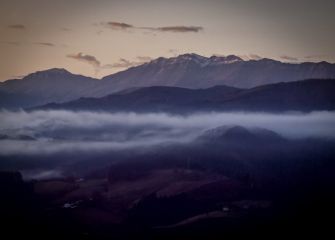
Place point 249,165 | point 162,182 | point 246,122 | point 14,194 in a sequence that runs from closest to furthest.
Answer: point 14,194 → point 162,182 → point 249,165 → point 246,122

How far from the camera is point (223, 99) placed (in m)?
164

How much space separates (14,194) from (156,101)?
99.2 m

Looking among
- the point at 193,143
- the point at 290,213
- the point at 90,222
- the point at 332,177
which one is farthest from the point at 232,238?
the point at 193,143

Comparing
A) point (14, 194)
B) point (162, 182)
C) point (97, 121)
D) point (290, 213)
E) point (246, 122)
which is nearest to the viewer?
point (290, 213)

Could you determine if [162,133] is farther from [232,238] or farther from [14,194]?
[232,238]

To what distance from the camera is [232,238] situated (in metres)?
52.0

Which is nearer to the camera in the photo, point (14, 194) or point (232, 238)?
point (232, 238)

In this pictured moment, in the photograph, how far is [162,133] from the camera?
14738 centimetres

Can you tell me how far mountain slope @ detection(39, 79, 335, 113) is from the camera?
5697 inches

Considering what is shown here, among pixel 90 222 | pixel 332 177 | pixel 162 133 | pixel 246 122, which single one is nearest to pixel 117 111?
pixel 162 133

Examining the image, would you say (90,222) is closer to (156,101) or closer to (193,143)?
(193,143)

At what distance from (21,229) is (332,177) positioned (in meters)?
56.9

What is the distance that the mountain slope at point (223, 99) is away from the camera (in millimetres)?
144700

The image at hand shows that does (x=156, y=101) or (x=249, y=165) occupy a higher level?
(x=156, y=101)
